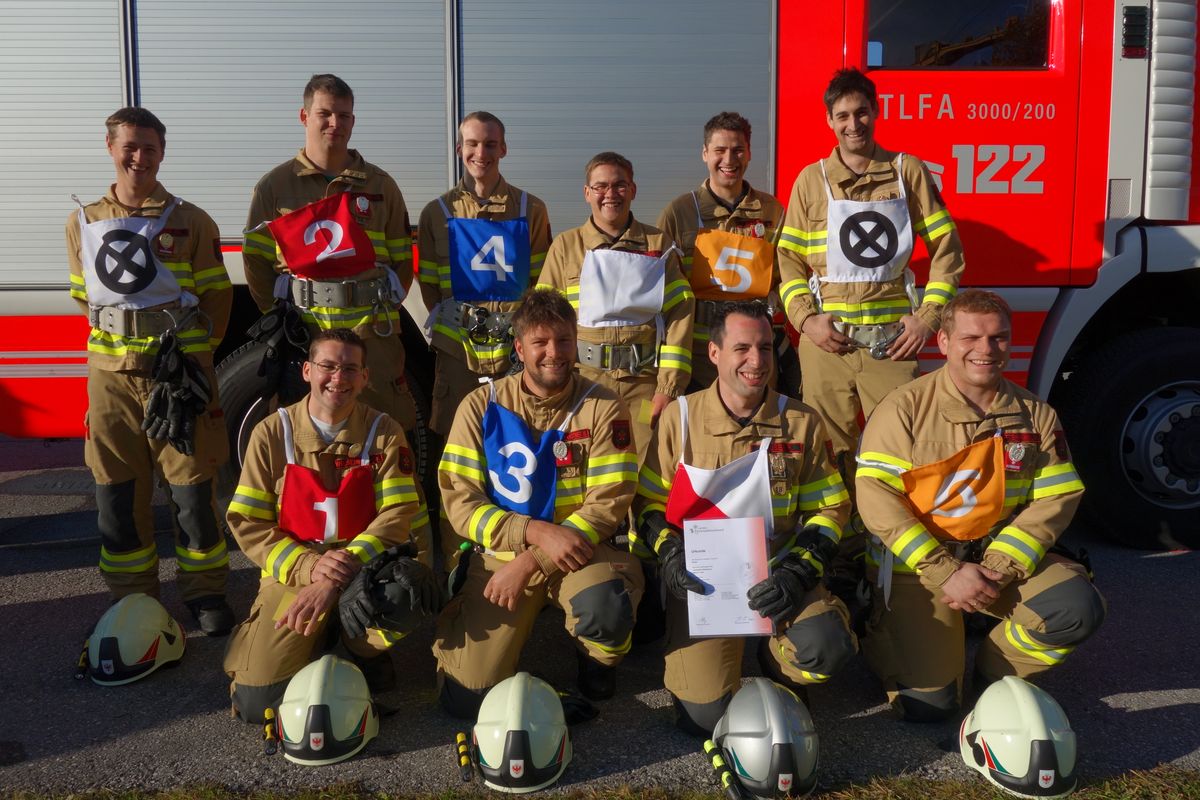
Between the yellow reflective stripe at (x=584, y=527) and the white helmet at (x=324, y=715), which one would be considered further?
the yellow reflective stripe at (x=584, y=527)

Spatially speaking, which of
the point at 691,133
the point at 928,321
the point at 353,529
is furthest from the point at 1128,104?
the point at 353,529

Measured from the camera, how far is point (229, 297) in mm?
3785

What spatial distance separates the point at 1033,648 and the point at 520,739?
5.14ft

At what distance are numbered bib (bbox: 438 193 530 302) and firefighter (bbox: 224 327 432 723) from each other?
73 centimetres

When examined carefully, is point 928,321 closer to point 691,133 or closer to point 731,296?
point 731,296

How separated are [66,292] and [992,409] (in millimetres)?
3566

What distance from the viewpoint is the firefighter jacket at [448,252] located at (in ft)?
12.6

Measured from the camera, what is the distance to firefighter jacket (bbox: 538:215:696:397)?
3.66 meters

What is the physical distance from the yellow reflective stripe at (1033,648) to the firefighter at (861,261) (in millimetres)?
692

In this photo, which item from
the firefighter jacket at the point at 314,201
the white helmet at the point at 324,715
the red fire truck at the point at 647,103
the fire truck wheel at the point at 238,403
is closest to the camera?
the white helmet at the point at 324,715

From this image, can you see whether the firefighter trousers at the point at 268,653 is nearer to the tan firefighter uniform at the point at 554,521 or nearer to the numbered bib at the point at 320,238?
the tan firefighter uniform at the point at 554,521

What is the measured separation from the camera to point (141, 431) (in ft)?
12.0

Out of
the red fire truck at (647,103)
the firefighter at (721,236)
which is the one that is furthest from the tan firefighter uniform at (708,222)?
the red fire truck at (647,103)

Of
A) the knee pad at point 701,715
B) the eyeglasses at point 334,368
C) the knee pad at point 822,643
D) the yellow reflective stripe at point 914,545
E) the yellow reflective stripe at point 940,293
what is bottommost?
the knee pad at point 701,715
